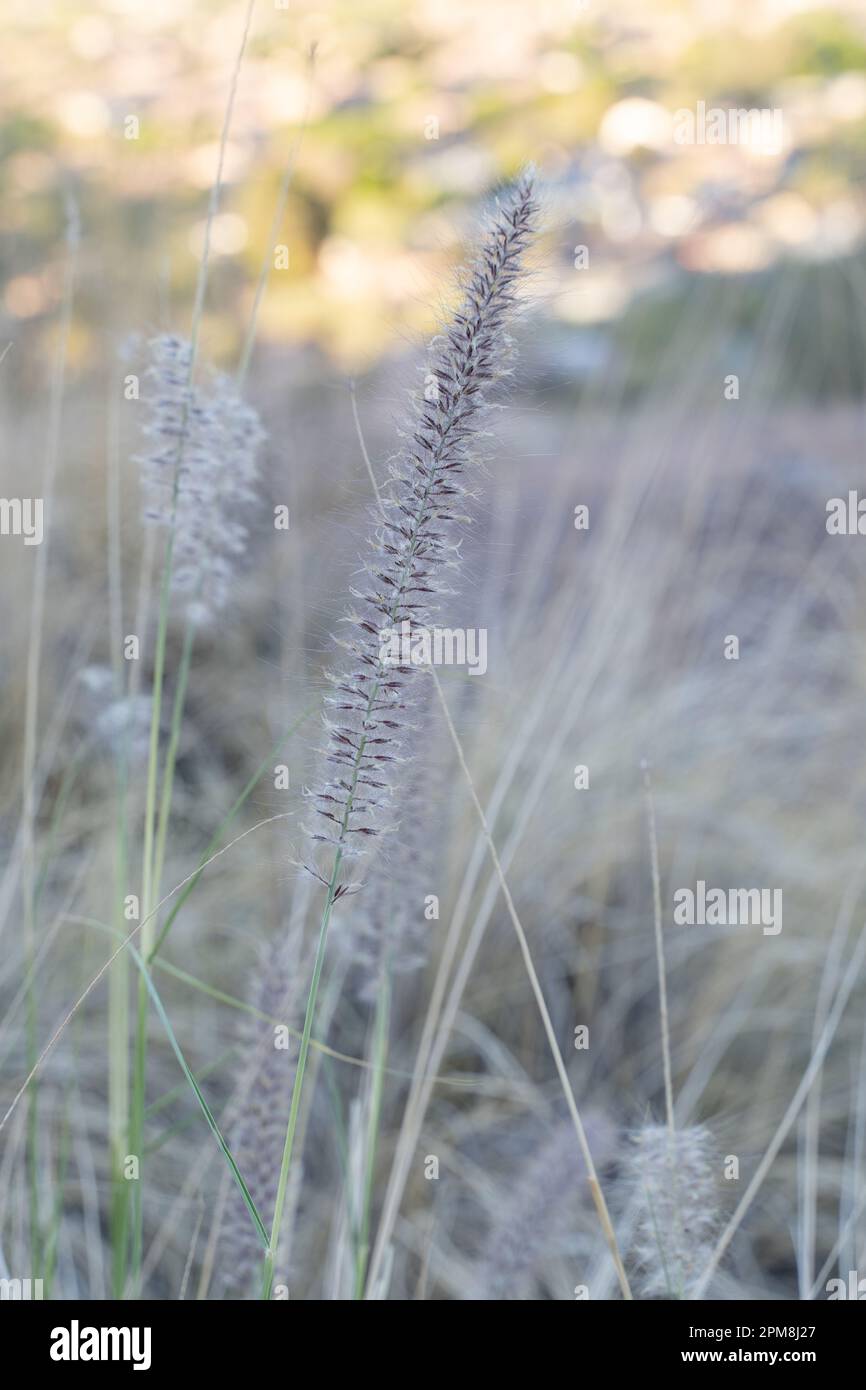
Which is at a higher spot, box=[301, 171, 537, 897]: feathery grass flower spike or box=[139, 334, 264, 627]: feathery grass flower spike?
box=[139, 334, 264, 627]: feathery grass flower spike

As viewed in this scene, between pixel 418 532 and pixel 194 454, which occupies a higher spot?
pixel 194 454

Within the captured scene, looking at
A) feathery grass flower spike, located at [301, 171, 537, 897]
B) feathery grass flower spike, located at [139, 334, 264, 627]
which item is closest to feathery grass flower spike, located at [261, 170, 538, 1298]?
Answer: feathery grass flower spike, located at [301, 171, 537, 897]

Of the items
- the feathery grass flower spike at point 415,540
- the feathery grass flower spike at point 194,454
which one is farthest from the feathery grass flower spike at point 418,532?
the feathery grass flower spike at point 194,454

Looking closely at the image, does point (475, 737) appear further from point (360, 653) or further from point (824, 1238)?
point (360, 653)

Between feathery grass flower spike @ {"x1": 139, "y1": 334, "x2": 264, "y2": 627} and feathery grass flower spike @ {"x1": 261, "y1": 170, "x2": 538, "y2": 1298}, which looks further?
feathery grass flower spike @ {"x1": 139, "y1": 334, "x2": 264, "y2": 627}

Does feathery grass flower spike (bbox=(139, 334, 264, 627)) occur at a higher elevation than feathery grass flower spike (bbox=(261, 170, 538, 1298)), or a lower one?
higher

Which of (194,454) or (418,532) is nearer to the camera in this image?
(418,532)

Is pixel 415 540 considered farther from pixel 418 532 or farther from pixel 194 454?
pixel 194 454

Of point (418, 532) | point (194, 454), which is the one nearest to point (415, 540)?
point (418, 532)

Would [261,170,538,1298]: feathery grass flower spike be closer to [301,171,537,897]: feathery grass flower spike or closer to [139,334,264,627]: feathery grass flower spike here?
[301,171,537,897]: feathery grass flower spike

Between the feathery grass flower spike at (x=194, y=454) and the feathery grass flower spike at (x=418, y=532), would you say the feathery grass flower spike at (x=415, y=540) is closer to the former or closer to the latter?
the feathery grass flower spike at (x=418, y=532)

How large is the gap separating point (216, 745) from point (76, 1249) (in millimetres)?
980

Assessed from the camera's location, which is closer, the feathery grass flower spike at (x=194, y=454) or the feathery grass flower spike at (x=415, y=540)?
the feathery grass flower spike at (x=415, y=540)

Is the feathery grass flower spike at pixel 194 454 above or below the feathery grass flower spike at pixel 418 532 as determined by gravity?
above
